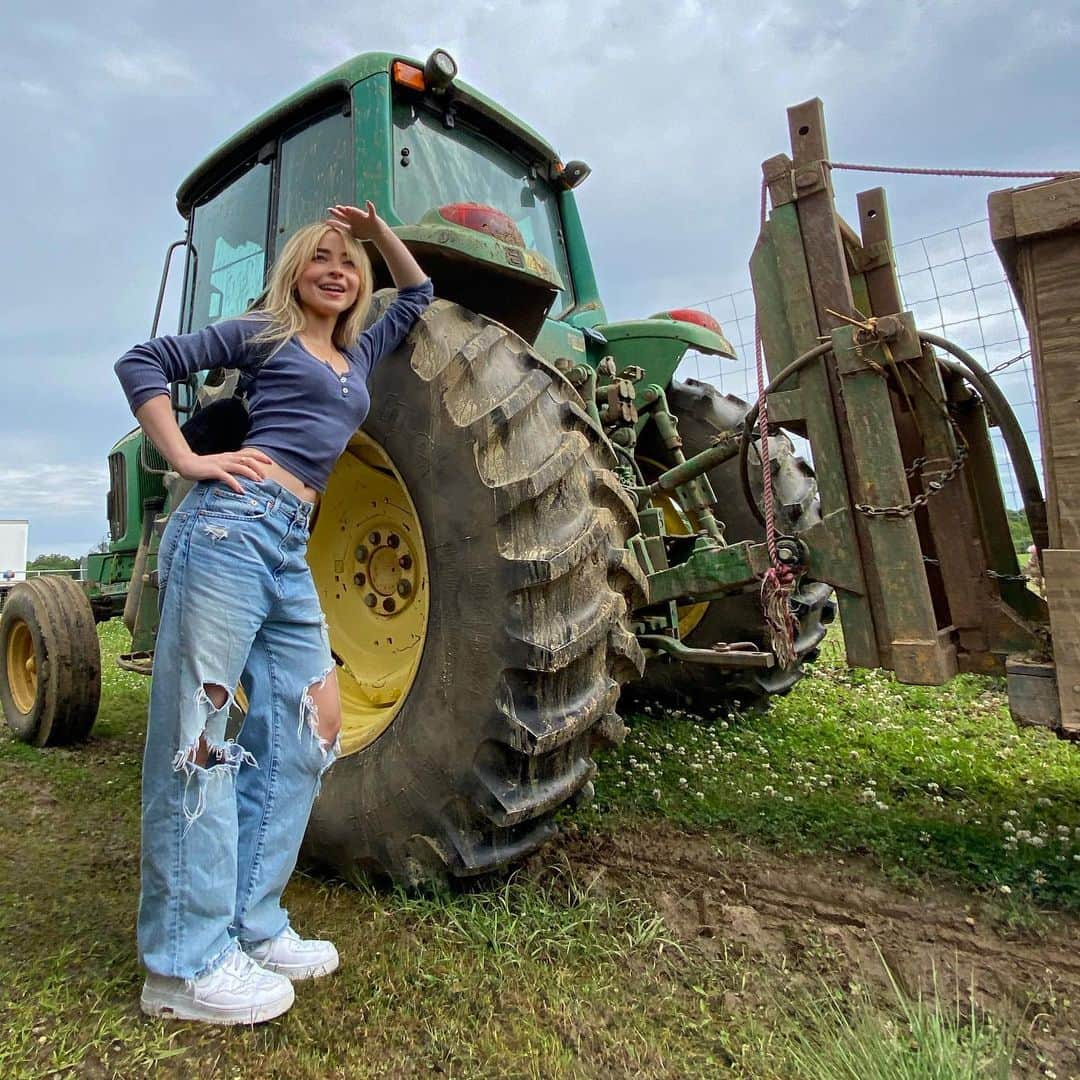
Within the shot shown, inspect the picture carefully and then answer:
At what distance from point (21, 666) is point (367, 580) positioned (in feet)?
10.3

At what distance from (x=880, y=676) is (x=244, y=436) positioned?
415 cm

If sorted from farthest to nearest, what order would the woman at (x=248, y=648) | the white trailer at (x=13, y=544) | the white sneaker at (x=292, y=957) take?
the white trailer at (x=13, y=544) < the white sneaker at (x=292, y=957) < the woman at (x=248, y=648)

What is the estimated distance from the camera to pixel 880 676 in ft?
15.7

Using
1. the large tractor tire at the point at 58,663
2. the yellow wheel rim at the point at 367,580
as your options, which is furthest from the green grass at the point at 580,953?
the large tractor tire at the point at 58,663

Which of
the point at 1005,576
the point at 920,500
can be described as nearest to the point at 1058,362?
the point at 920,500

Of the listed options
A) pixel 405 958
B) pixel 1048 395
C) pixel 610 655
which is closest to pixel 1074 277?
pixel 1048 395

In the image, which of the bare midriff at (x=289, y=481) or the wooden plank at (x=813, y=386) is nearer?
the bare midriff at (x=289, y=481)

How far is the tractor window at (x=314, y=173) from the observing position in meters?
2.99

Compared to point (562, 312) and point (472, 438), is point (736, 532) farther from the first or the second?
point (472, 438)

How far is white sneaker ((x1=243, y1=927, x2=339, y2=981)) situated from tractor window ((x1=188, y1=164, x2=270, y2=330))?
2.78 metres

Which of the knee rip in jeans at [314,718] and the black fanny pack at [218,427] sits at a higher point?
the black fanny pack at [218,427]

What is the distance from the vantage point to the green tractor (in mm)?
1890

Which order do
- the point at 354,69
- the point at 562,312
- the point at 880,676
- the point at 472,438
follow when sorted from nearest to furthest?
the point at 472,438 → the point at 354,69 → the point at 562,312 → the point at 880,676

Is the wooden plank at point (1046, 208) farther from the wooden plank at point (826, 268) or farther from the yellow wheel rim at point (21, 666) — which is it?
the yellow wheel rim at point (21, 666)
